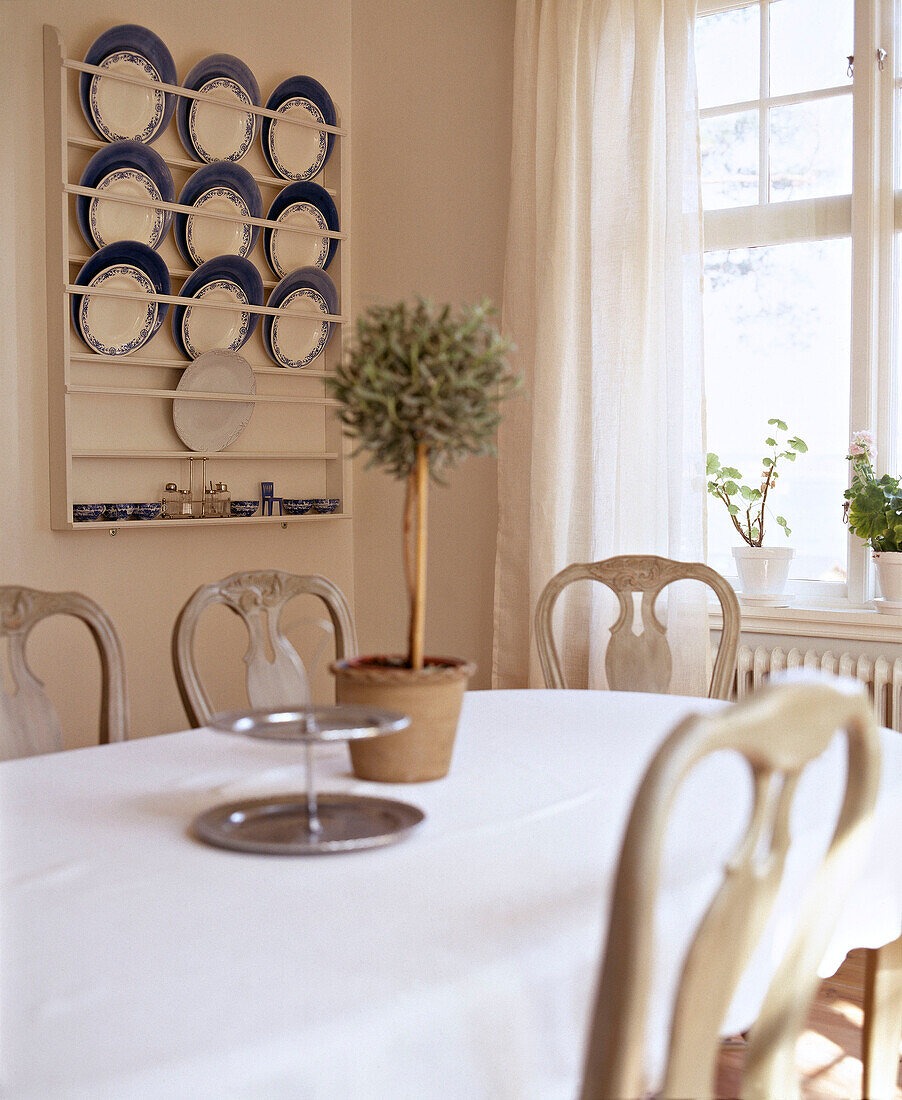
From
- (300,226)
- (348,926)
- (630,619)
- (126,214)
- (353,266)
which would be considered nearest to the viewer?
(348,926)

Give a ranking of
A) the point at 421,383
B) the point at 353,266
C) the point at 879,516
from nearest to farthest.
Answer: the point at 421,383, the point at 879,516, the point at 353,266

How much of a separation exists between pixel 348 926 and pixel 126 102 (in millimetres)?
2851

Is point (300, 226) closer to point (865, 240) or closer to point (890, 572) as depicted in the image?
point (865, 240)

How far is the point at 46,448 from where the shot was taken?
3078 millimetres

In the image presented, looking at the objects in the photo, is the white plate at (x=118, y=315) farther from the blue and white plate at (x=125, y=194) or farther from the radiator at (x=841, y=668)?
the radiator at (x=841, y=668)

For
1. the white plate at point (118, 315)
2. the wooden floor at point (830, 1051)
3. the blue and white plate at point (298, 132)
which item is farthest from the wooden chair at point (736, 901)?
the blue and white plate at point (298, 132)

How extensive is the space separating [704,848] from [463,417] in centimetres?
56

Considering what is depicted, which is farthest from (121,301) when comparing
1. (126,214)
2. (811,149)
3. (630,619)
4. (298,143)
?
(811,149)

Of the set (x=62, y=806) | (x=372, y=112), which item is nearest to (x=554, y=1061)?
(x=62, y=806)

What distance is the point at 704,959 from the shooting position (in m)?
0.81

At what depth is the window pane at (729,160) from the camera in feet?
10.6

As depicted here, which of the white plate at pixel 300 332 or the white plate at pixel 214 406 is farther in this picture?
the white plate at pixel 300 332

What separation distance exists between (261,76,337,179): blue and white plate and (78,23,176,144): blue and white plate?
402mm

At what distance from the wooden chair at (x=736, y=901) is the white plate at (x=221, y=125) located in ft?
10.0
